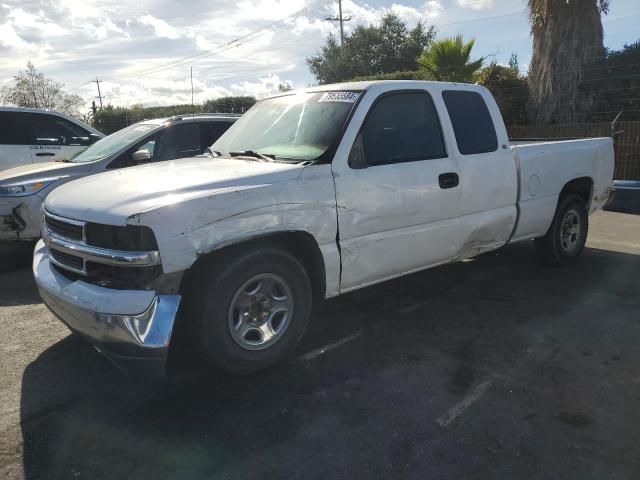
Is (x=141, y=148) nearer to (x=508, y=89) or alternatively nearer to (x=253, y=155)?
(x=253, y=155)

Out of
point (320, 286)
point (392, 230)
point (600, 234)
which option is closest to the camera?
point (320, 286)

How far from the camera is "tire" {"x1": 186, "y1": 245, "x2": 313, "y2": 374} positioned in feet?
10.7

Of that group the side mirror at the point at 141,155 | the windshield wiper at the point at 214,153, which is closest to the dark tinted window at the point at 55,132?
the side mirror at the point at 141,155

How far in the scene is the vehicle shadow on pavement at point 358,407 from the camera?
2.72 m

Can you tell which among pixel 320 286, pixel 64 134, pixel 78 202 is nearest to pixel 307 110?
pixel 320 286

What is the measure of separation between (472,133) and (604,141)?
2.41 meters

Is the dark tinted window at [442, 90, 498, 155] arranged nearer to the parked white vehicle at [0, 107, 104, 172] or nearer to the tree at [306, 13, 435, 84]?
the parked white vehicle at [0, 107, 104, 172]

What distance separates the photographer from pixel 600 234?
26.0ft

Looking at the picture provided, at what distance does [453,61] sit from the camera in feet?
48.3

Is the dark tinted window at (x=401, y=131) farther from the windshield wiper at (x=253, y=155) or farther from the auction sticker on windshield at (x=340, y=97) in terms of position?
the windshield wiper at (x=253, y=155)

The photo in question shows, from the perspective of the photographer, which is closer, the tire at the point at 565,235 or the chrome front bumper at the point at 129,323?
the chrome front bumper at the point at 129,323

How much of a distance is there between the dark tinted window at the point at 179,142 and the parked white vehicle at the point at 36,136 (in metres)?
2.82

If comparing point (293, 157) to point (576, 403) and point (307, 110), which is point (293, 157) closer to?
point (307, 110)

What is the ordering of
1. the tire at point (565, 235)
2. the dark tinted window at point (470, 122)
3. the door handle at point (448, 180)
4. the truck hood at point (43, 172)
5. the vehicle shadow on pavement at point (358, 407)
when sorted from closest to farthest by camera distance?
the vehicle shadow on pavement at point (358, 407)
the door handle at point (448, 180)
the dark tinted window at point (470, 122)
the tire at point (565, 235)
the truck hood at point (43, 172)
